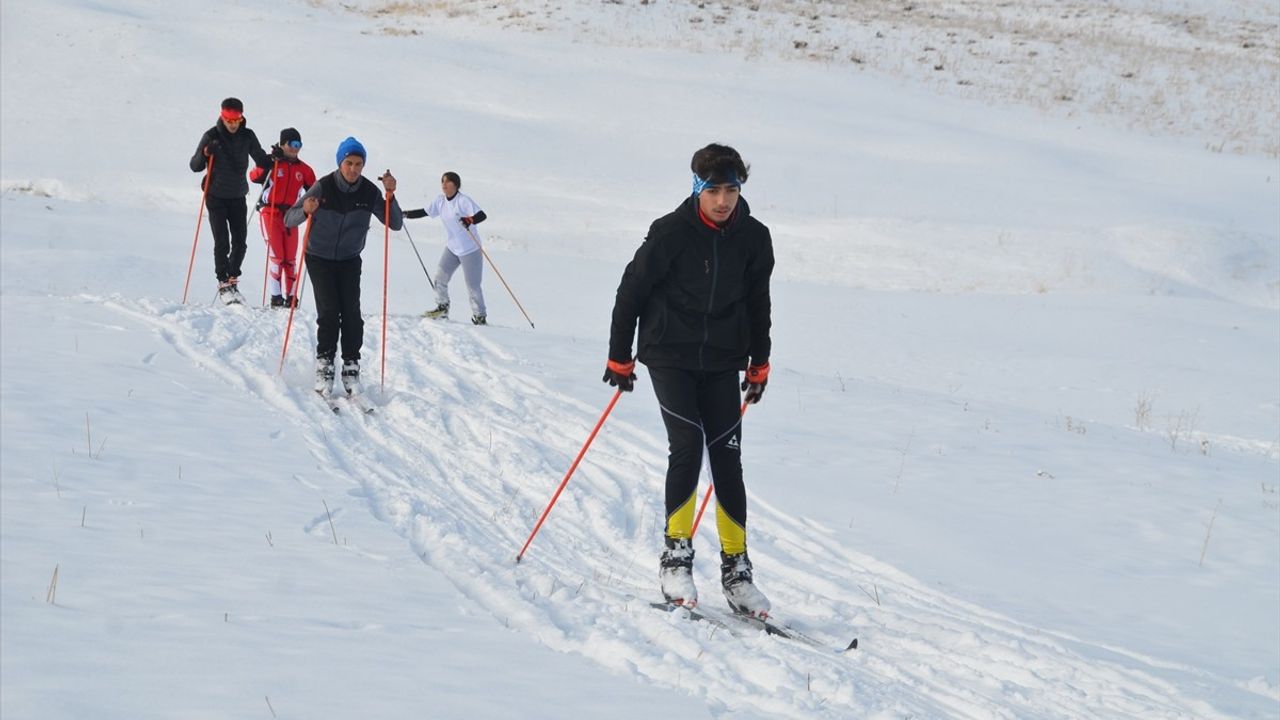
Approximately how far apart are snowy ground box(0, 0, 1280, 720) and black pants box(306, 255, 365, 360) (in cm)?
56

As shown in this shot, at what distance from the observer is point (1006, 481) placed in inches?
299

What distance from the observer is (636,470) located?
7516 millimetres

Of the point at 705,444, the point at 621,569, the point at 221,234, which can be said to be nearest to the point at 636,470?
the point at 621,569

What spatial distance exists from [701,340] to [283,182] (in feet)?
25.6

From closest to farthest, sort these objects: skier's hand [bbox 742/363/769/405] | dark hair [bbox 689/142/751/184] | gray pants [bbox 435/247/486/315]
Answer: dark hair [bbox 689/142/751/184]
skier's hand [bbox 742/363/769/405]
gray pants [bbox 435/247/486/315]

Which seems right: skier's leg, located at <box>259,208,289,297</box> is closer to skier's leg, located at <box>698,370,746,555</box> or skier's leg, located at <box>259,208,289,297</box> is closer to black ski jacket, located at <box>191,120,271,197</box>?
black ski jacket, located at <box>191,120,271,197</box>

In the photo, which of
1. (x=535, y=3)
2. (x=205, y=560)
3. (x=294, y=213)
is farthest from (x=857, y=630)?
(x=535, y=3)

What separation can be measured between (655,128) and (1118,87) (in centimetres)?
1407

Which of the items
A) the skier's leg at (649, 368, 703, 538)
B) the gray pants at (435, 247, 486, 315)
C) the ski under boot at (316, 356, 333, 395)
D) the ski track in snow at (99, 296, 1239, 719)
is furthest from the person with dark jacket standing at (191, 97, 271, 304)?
the skier's leg at (649, 368, 703, 538)

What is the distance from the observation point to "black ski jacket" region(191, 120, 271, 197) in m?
11.1

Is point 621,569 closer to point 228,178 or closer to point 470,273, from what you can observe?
point 470,273

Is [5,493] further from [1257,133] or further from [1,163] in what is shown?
[1257,133]

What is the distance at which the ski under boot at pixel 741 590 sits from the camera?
4941 millimetres

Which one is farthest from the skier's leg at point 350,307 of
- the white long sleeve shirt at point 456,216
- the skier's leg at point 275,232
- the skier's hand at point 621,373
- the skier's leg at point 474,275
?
the skier's hand at point 621,373
